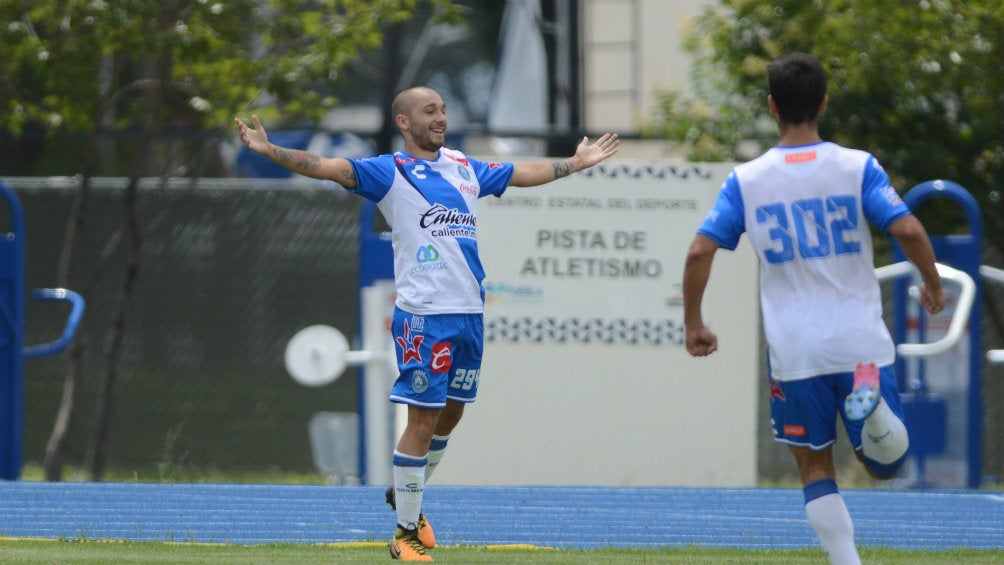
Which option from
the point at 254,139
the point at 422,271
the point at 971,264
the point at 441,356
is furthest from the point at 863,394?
the point at 971,264

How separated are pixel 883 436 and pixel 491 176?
236 cm

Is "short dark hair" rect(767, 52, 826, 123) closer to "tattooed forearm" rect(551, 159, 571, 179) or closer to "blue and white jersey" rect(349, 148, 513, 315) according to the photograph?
"blue and white jersey" rect(349, 148, 513, 315)

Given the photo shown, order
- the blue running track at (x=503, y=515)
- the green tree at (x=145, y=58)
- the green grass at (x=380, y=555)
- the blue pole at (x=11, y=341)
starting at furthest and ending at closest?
the green tree at (x=145, y=58) < the blue pole at (x=11, y=341) < the blue running track at (x=503, y=515) < the green grass at (x=380, y=555)

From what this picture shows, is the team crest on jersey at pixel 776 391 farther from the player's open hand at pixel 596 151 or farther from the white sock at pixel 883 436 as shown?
the player's open hand at pixel 596 151

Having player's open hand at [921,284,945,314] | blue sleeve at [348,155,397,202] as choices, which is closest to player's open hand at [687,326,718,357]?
player's open hand at [921,284,945,314]

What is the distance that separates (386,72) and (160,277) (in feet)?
15.0

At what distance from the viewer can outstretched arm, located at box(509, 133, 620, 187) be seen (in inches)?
269

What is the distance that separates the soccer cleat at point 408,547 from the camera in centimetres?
610

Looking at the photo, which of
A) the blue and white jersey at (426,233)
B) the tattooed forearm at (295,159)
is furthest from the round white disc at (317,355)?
the tattooed forearm at (295,159)

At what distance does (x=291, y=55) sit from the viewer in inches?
453

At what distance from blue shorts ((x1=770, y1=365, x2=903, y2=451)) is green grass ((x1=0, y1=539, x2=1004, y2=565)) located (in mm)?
1333

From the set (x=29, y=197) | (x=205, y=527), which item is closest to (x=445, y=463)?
(x=205, y=527)

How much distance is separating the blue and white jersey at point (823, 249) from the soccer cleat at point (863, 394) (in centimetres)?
4

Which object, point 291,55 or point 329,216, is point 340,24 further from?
point 329,216
